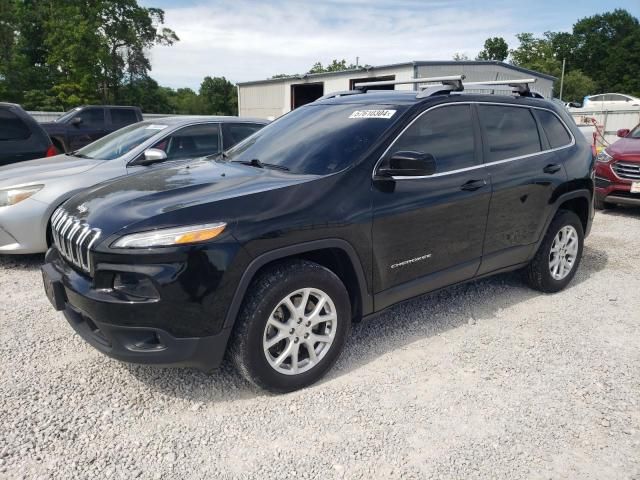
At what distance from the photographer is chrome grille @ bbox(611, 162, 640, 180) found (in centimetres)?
770

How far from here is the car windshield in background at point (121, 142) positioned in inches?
228

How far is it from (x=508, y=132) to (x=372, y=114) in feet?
4.25

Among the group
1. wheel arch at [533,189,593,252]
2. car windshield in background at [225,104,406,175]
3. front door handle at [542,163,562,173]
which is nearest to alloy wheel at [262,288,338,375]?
car windshield in background at [225,104,406,175]

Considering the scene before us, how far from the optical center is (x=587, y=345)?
3.62 m

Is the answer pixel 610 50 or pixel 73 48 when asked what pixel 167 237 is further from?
pixel 610 50

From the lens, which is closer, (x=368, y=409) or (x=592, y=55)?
(x=368, y=409)

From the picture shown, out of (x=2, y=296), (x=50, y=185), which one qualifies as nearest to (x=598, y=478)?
(x=2, y=296)

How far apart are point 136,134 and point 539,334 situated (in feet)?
→ 16.4

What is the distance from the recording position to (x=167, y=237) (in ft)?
8.21

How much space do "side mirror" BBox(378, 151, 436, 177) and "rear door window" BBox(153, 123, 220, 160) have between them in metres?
3.42

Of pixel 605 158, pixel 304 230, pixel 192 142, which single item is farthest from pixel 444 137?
pixel 605 158

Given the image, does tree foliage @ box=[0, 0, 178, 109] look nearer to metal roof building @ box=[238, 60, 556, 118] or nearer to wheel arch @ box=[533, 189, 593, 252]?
metal roof building @ box=[238, 60, 556, 118]

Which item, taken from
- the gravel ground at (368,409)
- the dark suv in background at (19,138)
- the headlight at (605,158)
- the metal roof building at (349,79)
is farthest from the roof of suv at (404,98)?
the metal roof building at (349,79)

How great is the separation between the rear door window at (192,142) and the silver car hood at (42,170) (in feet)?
2.49
